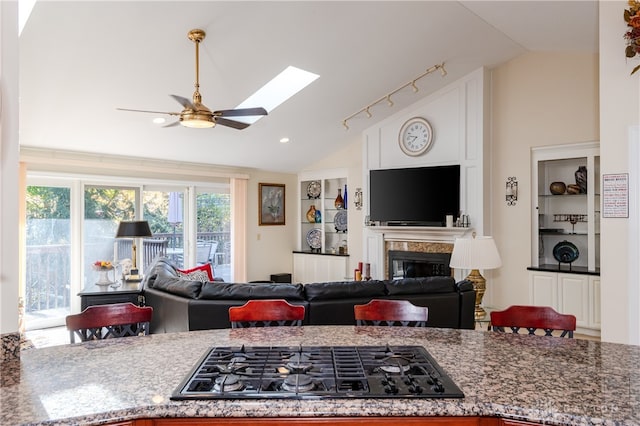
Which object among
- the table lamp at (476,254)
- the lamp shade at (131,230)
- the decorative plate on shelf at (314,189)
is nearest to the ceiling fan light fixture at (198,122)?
the lamp shade at (131,230)

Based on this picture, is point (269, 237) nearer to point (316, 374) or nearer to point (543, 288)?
point (543, 288)

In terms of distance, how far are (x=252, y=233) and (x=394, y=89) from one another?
368 cm

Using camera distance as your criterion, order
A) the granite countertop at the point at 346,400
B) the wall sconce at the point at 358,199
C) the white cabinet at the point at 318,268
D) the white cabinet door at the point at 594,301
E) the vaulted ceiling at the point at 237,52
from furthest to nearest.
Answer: the white cabinet at the point at 318,268
the wall sconce at the point at 358,199
the white cabinet door at the point at 594,301
the vaulted ceiling at the point at 237,52
the granite countertop at the point at 346,400

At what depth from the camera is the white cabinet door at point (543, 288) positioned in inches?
209

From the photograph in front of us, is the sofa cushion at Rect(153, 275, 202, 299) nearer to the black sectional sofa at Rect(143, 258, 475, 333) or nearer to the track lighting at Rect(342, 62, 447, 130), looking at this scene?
the black sectional sofa at Rect(143, 258, 475, 333)

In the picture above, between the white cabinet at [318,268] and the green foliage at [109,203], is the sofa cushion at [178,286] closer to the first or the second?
the green foliage at [109,203]

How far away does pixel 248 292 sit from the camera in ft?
11.6

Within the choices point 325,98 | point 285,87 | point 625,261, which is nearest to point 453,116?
point 325,98

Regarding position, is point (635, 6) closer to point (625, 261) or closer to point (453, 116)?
point (625, 261)

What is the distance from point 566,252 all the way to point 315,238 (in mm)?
4382

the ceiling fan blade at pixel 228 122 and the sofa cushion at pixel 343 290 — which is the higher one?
the ceiling fan blade at pixel 228 122

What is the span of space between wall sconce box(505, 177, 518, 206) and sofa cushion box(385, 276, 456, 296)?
2481 mm

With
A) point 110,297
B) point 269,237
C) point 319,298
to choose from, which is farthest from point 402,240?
point 110,297

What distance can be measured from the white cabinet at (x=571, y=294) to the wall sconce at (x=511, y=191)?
0.95 meters
